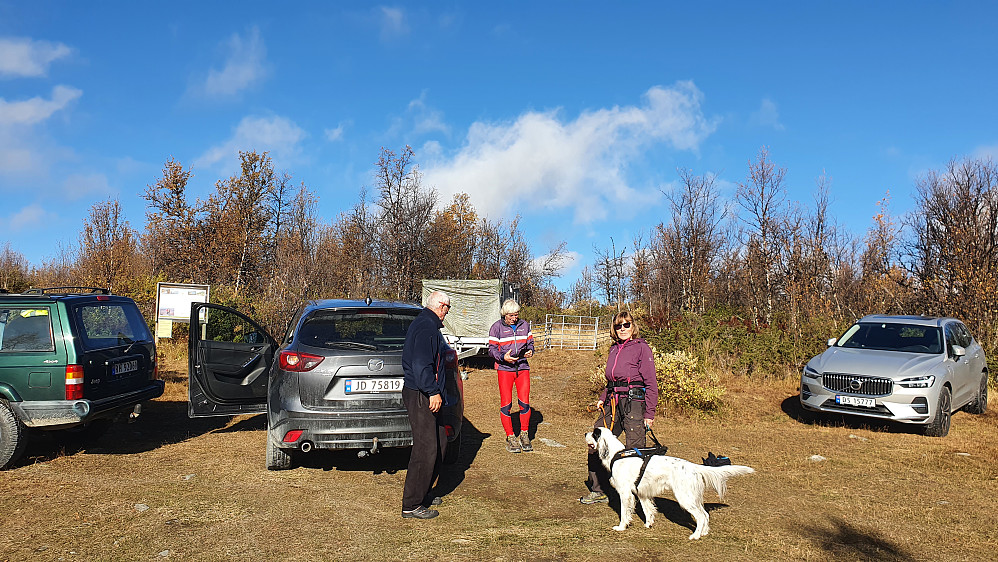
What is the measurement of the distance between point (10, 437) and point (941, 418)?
1123cm

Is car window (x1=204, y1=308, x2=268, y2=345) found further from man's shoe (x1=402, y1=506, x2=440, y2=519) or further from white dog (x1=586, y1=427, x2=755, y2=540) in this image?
white dog (x1=586, y1=427, x2=755, y2=540)

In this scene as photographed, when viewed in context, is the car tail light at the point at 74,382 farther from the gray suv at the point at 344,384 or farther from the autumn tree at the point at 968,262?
the autumn tree at the point at 968,262

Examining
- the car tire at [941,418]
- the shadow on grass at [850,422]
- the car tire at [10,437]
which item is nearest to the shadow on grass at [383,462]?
the car tire at [10,437]

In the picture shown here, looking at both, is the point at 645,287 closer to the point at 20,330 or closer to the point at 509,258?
the point at 509,258

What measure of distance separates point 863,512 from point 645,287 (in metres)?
27.9

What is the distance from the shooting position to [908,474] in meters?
6.37

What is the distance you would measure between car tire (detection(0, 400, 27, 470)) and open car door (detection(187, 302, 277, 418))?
149cm

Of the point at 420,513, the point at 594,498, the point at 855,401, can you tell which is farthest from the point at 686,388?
the point at 420,513

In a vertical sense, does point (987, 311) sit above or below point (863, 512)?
above

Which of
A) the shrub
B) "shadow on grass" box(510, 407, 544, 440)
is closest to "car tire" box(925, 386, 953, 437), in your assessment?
the shrub

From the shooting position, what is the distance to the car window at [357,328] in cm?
564

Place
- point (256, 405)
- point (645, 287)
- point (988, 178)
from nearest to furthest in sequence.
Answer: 1. point (256, 405)
2. point (988, 178)
3. point (645, 287)

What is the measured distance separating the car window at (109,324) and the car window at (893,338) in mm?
10326

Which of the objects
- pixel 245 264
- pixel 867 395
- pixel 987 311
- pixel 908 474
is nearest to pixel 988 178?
pixel 987 311
